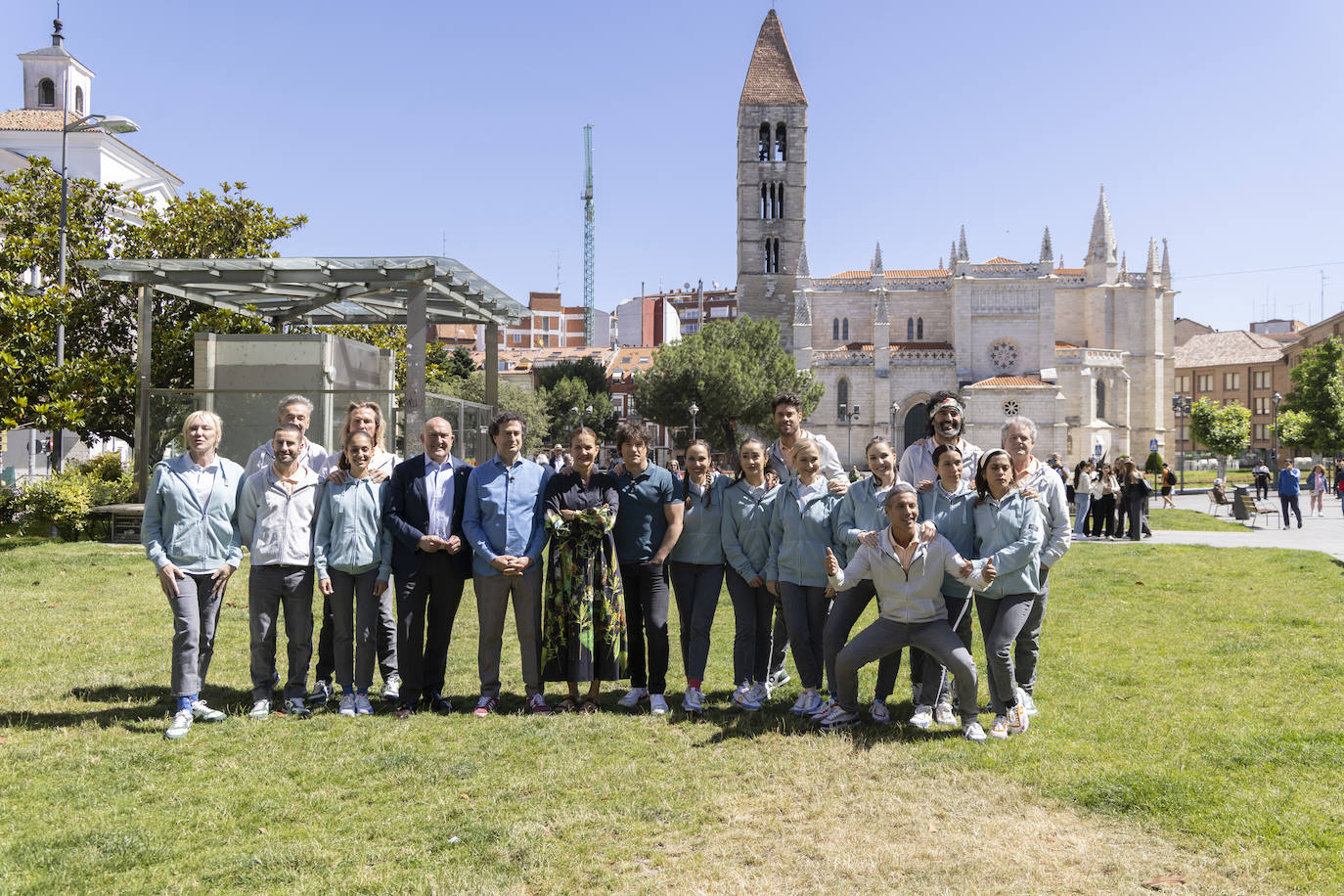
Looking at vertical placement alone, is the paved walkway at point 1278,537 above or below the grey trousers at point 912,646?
below

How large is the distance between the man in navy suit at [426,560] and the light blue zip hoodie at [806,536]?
6.64 ft

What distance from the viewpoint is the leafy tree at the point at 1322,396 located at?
4769 centimetres

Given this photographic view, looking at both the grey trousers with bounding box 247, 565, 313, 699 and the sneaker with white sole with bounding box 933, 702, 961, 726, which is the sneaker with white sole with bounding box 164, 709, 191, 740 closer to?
the grey trousers with bounding box 247, 565, 313, 699

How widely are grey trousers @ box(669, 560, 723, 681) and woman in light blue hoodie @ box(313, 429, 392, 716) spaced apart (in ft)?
6.11

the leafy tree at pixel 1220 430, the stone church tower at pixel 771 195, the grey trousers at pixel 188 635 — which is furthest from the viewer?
the stone church tower at pixel 771 195

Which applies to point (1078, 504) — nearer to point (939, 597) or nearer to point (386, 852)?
point (939, 597)

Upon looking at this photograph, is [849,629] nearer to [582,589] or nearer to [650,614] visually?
[650,614]

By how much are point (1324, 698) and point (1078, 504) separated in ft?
45.8

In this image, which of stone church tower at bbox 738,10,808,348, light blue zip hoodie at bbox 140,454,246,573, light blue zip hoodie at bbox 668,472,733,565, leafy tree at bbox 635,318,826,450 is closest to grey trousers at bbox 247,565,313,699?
light blue zip hoodie at bbox 140,454,246,573

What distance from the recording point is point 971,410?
56844 millimetres

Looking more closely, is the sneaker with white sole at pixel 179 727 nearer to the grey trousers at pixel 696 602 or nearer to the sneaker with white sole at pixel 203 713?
the sneaker with white sole at pixel 203 713

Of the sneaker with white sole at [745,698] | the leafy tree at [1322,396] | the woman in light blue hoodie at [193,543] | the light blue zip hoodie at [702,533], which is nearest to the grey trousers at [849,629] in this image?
the sneaker with white sole at [745,698]

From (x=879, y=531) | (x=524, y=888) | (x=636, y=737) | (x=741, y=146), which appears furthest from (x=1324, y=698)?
(x=741, y=146)

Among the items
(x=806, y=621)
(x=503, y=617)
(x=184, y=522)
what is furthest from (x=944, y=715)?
(x=184, y=522)
